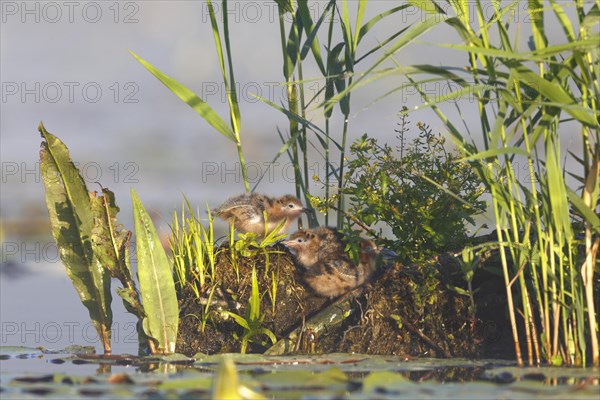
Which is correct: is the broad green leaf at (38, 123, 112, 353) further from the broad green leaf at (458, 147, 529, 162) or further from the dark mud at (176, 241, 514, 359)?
the broad green leaf at (458, 147, 529, 162)

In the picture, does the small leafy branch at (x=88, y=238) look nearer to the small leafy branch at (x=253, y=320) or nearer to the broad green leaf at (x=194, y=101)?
the small leafy branch at (x=253, y=320)

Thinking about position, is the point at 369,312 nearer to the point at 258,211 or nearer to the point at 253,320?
the point at 253,320

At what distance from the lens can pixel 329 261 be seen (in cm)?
710

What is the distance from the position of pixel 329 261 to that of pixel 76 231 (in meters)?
2.08

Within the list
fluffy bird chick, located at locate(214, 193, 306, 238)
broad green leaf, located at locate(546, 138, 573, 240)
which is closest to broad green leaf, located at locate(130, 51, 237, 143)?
fluffy bird chick, located at locate(214, 193, 306, 238)

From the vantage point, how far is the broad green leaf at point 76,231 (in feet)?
23.1

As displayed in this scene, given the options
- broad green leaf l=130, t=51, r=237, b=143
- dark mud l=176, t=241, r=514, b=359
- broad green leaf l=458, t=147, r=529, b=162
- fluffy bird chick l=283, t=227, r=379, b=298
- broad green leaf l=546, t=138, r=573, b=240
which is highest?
broad green leaf l=130, t=51, r=237, b=143

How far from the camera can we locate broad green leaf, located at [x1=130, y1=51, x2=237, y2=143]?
7.24 m

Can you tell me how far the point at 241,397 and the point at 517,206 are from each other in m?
2.57

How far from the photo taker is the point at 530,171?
5.56 meters

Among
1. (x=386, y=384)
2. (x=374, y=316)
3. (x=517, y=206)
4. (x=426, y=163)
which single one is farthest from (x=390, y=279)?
(x=386, y=384)

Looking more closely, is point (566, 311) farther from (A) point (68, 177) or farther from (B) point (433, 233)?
(A) point (68, 177)

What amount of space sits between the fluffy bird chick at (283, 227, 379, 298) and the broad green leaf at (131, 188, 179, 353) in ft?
3.52

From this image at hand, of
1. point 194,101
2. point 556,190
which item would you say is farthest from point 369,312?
point 194,101
